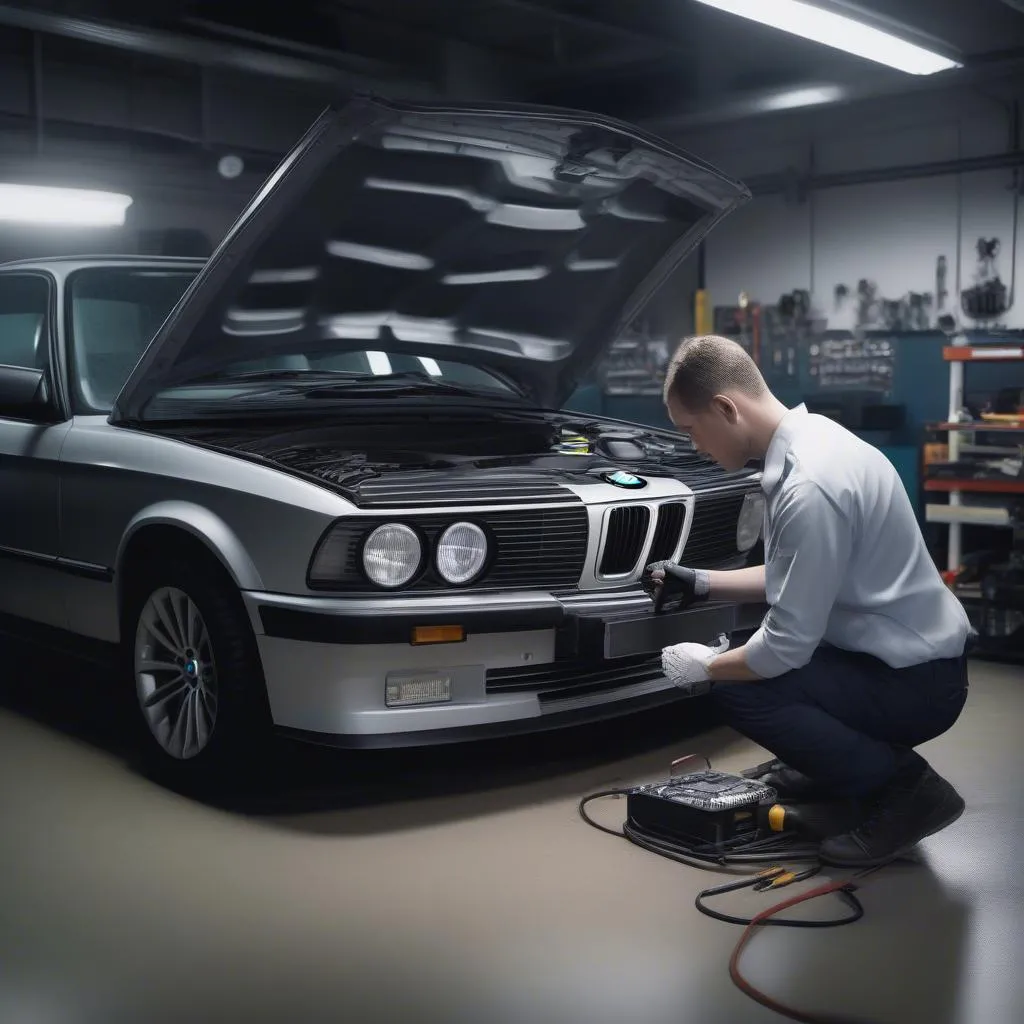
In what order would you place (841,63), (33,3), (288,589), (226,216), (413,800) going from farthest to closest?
(226,216) < (841,63) < (33,3) < (413,800) < (288,589)

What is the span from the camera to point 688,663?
298 centimetres

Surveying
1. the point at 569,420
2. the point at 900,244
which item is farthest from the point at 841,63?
the point at 569,420

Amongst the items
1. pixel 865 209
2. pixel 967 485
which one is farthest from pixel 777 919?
pixel 865 209

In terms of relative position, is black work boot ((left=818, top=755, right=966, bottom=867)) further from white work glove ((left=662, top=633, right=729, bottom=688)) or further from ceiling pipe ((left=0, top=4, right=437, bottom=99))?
ceiling pipe ((left=0, top=4, right=437, bottom=99))

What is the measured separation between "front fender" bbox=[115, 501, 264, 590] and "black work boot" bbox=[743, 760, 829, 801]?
1.34 metres

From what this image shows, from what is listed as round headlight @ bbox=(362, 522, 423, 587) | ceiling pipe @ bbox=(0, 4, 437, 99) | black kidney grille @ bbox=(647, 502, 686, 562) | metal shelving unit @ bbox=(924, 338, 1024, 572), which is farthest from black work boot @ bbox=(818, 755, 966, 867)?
ceiling pipe @ bbox=(0, 4, 437, 99)

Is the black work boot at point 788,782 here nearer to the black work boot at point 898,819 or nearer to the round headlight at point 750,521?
the black work boot at point 898,819

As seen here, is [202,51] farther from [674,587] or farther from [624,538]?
[674,587]

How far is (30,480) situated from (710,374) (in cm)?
218

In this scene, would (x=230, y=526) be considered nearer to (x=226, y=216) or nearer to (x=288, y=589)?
(x=288, y=589)

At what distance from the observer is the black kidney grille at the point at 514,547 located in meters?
3.09

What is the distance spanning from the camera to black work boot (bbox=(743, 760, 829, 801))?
3.17 m

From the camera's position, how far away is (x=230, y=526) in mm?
3223

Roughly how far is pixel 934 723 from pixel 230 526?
1.72 m
